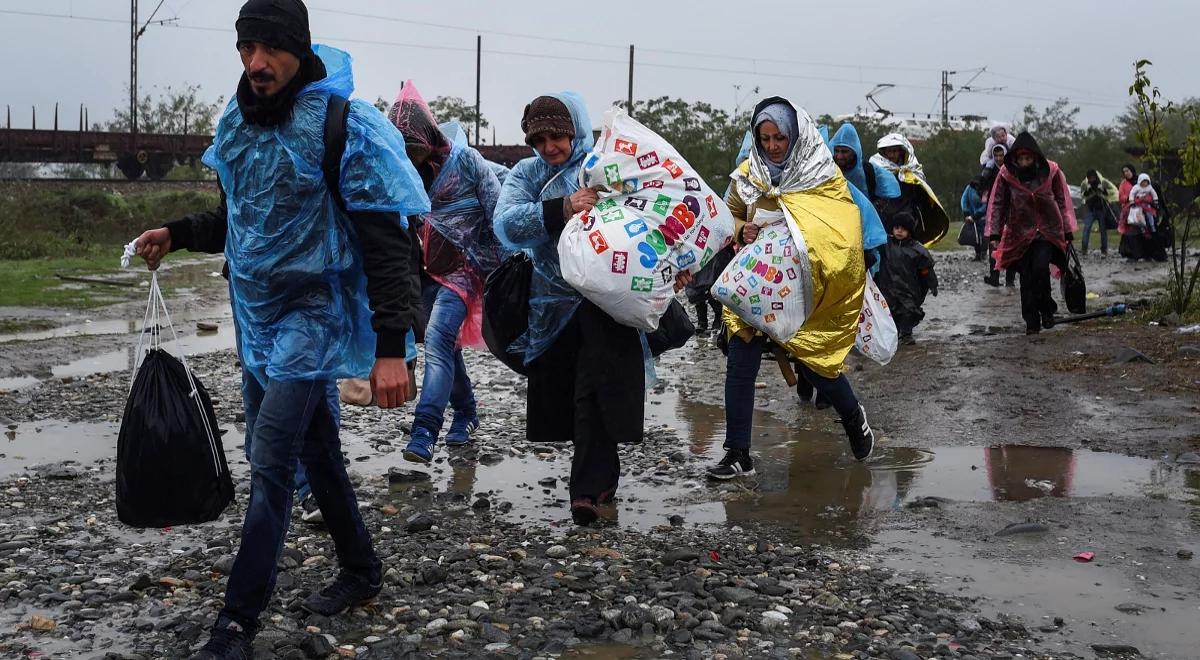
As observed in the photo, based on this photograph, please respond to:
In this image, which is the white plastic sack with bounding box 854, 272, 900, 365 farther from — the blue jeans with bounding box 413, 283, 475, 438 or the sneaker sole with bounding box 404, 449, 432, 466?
the sneaker sole with bounding box 404, 449, 432, 466

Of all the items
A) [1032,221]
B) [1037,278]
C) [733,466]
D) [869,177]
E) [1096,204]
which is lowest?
[733,466]

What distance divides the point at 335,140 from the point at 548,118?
1873 mm

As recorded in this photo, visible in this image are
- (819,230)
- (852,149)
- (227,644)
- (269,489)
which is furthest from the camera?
(852,149)

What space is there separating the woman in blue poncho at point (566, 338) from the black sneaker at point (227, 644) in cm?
198

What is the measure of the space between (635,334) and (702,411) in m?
3.07

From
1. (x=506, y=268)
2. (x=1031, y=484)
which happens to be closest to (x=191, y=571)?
(x=506, y=268)

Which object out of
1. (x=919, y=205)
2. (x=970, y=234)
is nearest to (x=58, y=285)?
(x=919, y=205)

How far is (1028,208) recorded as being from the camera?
11.4 m

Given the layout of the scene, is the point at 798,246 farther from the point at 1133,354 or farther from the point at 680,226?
the point at 1133,354

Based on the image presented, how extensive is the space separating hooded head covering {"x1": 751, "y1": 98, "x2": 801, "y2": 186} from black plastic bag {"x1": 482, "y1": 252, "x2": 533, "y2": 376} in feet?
4.85

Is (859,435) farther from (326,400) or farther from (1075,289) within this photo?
(1075,289)

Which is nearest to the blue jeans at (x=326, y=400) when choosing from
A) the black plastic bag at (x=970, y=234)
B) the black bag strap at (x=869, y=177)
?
the black bag strap at (x=869, y=177)

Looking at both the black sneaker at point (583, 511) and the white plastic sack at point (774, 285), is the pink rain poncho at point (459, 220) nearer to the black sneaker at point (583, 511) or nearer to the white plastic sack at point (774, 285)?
the white plastic sack at point (774, 285)

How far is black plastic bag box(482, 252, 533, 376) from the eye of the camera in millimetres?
5855
